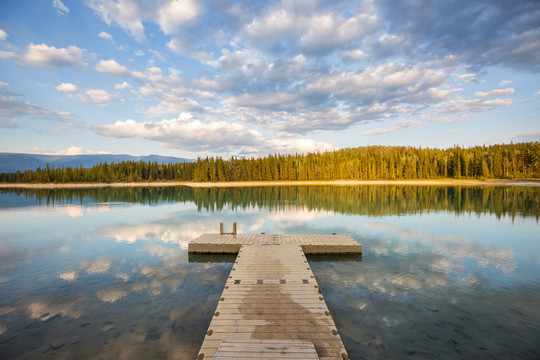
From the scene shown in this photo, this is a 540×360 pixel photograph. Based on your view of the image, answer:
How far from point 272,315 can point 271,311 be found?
0.95 feet

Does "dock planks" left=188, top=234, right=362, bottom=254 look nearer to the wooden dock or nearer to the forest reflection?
the wooden dock

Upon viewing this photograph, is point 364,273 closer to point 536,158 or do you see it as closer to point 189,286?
point 189,286

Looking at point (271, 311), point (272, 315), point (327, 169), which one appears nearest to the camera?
point (272, 315)

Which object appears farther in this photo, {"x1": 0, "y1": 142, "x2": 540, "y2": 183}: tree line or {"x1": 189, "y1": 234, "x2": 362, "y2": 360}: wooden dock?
{"x1": 0, "y1": 142, "x2": 540, "y2": 183}: tree line

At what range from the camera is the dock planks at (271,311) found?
Answer: 7.59 meters

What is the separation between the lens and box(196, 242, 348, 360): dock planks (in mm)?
7594

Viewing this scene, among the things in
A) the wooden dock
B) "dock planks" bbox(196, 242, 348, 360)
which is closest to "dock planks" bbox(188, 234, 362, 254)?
the wooden dock

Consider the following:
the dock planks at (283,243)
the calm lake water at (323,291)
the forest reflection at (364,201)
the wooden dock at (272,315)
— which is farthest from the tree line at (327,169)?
the wooden dock at (272,315)

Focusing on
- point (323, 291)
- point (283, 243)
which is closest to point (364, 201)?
point (283, 243)

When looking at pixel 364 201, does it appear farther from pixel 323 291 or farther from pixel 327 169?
pixel 327 169

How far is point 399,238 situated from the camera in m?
23.4

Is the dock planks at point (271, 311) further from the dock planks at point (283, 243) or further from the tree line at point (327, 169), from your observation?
the tree line at point (327, 169)

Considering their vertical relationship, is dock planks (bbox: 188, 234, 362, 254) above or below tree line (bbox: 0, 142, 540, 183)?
below

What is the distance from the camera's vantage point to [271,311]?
952 cm
